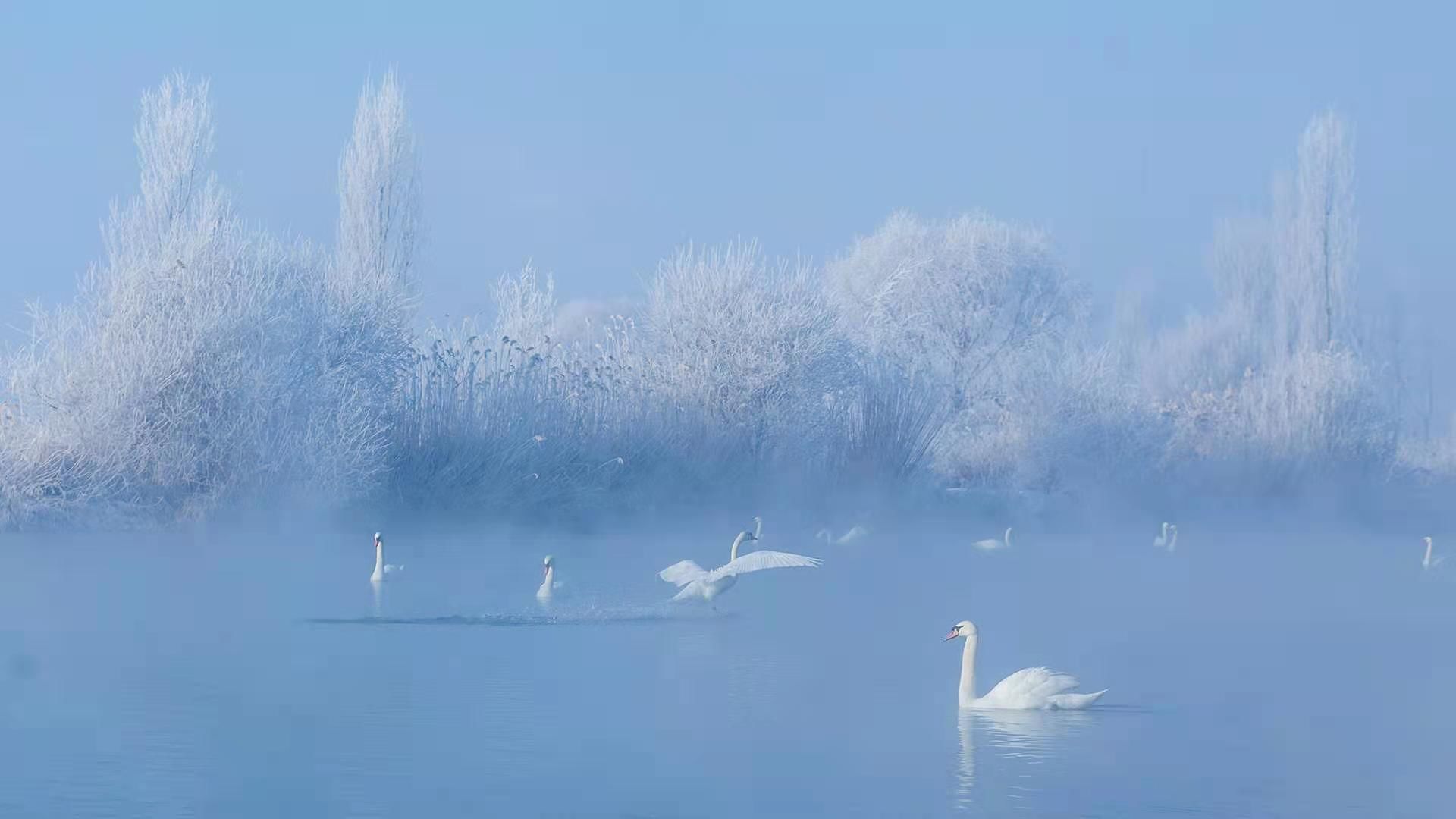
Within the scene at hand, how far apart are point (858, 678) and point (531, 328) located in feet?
68.7

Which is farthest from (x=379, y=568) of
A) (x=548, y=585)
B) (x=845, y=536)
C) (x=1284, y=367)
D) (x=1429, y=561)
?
(x=1284, y=367)

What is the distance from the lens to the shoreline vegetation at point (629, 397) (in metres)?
23.2

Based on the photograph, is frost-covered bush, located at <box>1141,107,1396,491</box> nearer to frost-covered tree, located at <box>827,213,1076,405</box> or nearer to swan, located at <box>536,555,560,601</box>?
frost-covered tree, located at <box>827,213,1076,405</box>

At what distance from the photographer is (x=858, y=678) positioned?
487 inches

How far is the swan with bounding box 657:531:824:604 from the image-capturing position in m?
14.5

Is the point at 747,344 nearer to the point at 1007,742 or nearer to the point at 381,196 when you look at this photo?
the point at 381,196

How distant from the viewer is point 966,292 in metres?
45.1

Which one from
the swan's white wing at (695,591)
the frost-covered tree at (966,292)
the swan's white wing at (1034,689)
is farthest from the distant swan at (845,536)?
the frost-covered tree at (966,292)

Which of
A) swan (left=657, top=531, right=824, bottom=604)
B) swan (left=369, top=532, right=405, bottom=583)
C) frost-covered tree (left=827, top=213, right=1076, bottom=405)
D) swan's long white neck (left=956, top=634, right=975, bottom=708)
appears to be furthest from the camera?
frost-covered tree (left=827, top=213, right=1076, bottom=405)

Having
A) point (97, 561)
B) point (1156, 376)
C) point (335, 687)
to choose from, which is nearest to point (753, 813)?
point (335, 687)

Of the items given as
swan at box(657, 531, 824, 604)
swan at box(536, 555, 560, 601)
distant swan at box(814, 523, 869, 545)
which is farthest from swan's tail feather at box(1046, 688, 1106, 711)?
distant swan at box(814, 523, 869, 545)

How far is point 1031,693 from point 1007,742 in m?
0.97

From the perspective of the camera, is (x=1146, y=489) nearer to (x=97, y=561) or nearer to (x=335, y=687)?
(x=97, y=561)

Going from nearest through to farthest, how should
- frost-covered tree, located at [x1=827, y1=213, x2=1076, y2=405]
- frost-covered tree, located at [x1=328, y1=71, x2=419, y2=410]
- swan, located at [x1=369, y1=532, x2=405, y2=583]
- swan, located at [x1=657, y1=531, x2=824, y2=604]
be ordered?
swan, located at [x1=657, y1=531, x2=824, y2=604], swan, located at [x1=369, y1=532, x2=405, y2=583], frost-covered tree, located at [x1=328, y1=71, x2=419, y2=410], frost-covered tree, located at [x1=827, y1=213, x2=1076, y2=405]
